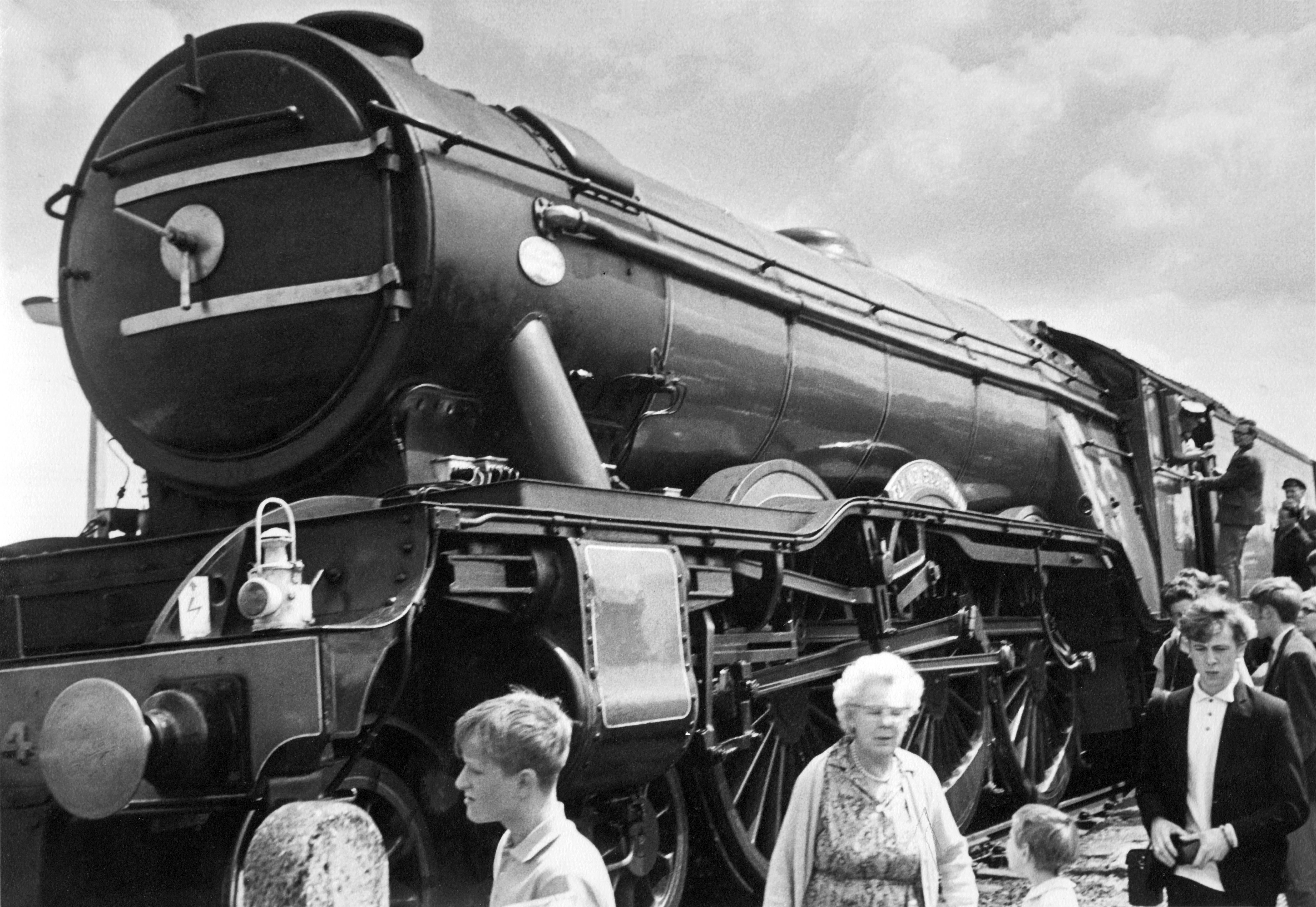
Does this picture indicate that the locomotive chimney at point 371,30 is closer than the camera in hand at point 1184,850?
No

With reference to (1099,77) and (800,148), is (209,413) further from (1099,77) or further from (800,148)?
(1099,77)

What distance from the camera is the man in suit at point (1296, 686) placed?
12.7 feet

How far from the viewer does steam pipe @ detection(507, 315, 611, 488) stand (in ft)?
13.5

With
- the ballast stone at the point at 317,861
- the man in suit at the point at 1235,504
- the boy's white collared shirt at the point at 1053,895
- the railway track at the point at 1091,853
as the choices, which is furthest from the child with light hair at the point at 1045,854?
the man in suit at the point at 1235,504

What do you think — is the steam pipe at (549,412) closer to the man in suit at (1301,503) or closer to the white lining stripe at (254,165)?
the white lining stripe at (254,165)

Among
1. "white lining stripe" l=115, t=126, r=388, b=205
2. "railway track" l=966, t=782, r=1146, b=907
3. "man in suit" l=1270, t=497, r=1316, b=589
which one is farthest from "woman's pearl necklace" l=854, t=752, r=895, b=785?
"man in suit" l=1270, t=497, r=1316, b=589

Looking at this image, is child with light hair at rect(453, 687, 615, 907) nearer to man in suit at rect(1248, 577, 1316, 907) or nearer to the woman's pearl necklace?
the woman's pearl necklace

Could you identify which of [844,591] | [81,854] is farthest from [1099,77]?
[81,854]

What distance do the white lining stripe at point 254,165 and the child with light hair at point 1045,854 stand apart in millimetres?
2701

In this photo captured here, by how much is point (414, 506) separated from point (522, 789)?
4.51ft

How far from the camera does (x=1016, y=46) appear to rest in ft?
→ 20.5

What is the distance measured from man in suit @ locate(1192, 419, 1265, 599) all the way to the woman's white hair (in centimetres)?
730

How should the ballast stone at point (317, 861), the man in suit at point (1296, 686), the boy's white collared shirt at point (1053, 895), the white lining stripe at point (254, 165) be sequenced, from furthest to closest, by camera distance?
1. the white lining stripe at point (254, 165)
2. the man in suit at point (1296, 686)
3. the boy's white collared shirt at point (1053, 895)
4. the ballast stone at point (317, 861)

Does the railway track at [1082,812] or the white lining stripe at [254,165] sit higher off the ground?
the white lining stripe at [254,165]
